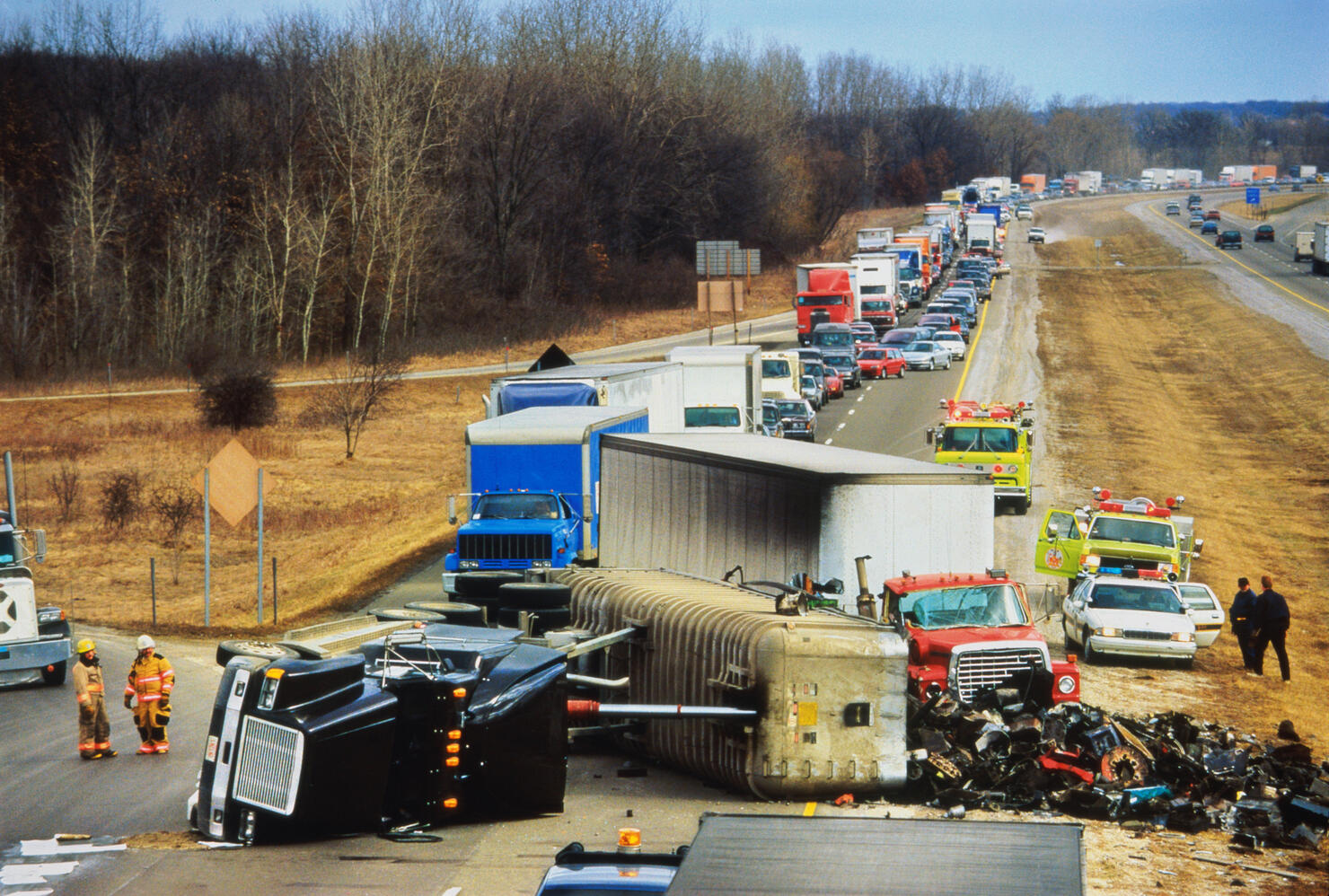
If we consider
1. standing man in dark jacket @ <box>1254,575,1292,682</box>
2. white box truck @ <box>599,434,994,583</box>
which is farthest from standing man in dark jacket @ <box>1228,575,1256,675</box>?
white box truck @ <box>599,434,994,583</box>

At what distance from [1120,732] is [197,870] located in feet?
29.3

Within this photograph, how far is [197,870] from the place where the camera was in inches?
465

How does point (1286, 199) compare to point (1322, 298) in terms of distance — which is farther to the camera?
point (1286, 199)

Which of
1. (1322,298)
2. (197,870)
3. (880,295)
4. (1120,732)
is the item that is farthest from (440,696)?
(1322,298)

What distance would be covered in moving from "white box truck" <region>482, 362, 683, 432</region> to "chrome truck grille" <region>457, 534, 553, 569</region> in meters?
5.31

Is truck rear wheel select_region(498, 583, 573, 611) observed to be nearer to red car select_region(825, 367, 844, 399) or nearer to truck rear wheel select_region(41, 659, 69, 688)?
truck rear wheel select_region(41, 659, 69, 688)

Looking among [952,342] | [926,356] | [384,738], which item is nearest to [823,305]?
[952,342]

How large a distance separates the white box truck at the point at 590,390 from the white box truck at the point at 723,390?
2116 millimetres

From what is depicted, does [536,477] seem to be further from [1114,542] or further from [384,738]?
[384,738]

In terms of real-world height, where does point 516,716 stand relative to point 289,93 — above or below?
below

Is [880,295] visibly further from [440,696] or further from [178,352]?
[440,696]

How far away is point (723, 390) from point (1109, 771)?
22.4 metres

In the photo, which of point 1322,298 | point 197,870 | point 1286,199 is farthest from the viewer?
point 1286,199

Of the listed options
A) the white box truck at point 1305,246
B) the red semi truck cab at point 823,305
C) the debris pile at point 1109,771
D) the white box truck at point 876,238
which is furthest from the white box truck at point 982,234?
the debris pile at point 1109,771
